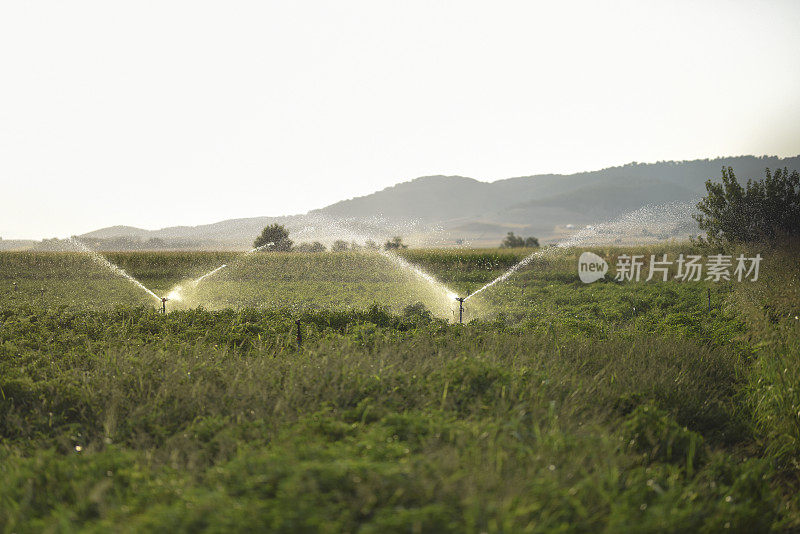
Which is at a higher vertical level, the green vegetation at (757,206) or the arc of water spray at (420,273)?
the green vegetation at (757,206)

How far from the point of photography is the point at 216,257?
3800cm

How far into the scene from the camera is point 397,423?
13.8ft

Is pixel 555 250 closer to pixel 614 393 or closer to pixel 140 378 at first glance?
pixel 614 393

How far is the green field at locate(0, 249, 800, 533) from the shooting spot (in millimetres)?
2928

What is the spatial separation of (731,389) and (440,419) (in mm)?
5658

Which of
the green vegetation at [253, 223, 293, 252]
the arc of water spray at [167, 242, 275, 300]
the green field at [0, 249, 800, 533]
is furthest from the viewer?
Result: the green vegetation at [253, 223, 293, 252]

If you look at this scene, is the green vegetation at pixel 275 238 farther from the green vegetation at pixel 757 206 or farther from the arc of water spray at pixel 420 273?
the green vegetation at pixel 757 206

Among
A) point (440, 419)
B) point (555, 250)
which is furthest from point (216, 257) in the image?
point (440, 419)

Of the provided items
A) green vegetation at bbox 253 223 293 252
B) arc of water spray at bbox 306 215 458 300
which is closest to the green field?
arc of water spray at bbox 306 215 458 300

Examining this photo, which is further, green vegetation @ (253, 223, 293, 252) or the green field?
green vegetation @ (253, 223, 293, 252)

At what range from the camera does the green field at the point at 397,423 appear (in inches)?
115

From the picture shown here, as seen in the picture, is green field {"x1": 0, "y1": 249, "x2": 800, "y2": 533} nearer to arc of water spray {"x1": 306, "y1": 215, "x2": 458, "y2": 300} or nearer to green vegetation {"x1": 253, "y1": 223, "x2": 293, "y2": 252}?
arc of water spray {"x1": 306, "y1": 215, "x2": 458, "y2": 300}

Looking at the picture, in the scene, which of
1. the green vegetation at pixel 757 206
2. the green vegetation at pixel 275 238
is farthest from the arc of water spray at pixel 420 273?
the green vegetation at pixel 275 238

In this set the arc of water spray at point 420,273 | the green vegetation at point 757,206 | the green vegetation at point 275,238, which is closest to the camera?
the arc of water spray at point 420,273
